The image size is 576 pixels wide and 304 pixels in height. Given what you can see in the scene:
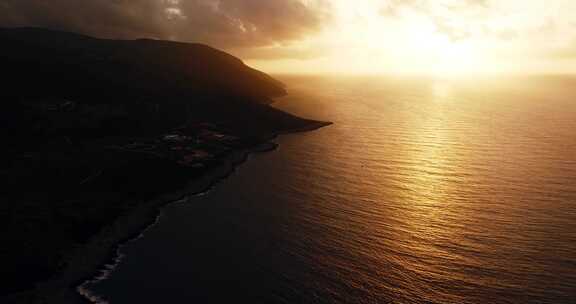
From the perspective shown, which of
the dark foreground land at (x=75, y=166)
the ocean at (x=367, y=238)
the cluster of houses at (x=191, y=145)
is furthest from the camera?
the cluster of houses at (x=191, y=145)

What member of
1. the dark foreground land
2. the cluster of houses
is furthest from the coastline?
the cluster of houses

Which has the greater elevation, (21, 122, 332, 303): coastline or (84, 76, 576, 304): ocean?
(84, 76, 576, 304): ocean

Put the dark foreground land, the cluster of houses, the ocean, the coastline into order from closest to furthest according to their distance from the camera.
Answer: the ocean → the coastline → the dark foreground land → the cluster of houses

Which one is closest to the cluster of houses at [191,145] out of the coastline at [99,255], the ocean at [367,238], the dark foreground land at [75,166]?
the dark foreground land at [75,166]

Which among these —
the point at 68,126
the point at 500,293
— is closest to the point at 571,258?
the point at 500,293

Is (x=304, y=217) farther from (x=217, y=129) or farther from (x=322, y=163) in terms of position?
(x=217, y=129)

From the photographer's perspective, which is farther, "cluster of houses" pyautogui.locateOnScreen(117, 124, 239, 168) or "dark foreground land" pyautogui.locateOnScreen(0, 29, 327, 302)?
"cluster of houses" pyautogui.locateOnScreen(117, 124, 239, 168)

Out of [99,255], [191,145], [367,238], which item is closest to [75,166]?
[191,145]

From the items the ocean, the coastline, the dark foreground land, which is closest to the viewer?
the ocean

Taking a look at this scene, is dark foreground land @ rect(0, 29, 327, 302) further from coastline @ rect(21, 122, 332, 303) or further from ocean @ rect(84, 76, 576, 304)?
ocean @ rect(84, 76, 576, 304)

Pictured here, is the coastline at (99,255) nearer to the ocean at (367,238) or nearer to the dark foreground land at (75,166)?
the dark foreground land at (75,166)

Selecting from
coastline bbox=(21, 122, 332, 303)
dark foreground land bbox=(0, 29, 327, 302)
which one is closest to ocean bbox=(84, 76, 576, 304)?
coastline bbox=(21, 122, 332, 303)
